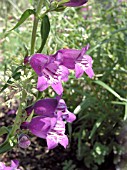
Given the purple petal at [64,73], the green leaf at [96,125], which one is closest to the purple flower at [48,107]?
the purple petal at [64,73]

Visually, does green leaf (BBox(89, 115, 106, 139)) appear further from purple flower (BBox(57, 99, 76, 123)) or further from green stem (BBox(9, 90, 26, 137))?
green stem (BBox(9, 90, 26, 137))

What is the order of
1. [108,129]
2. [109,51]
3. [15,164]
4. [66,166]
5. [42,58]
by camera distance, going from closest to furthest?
[42,58], [15,164], [66,166], [108,129], [109,51]

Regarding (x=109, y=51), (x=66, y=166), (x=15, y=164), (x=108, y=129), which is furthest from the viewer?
(x=109, y=51)

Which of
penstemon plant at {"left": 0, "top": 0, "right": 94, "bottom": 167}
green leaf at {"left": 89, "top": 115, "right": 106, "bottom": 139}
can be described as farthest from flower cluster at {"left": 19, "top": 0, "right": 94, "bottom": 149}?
green leaf at {"left": 89, "top": 115, "right": 106, "bottom": 139}

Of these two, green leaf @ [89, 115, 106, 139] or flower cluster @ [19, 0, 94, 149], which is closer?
flower cluster @ [19, 0, 94, 149]

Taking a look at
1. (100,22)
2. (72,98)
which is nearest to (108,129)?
(72,98)

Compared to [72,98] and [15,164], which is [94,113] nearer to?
[72,98]
